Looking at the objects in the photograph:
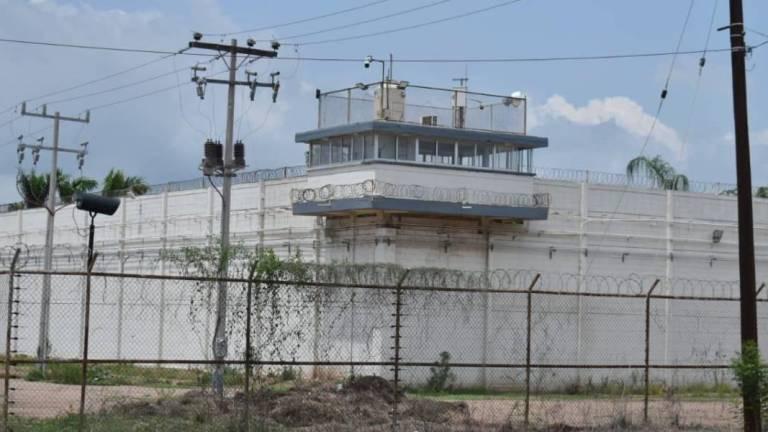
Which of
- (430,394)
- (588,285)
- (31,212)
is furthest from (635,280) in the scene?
(31,212)

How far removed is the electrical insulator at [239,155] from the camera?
34344 mm

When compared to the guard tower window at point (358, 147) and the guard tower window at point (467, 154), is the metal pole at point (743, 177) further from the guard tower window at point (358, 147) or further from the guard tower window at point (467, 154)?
the guard tower window at point (358, 147)

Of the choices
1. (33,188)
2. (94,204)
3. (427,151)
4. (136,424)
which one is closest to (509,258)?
(427,151)

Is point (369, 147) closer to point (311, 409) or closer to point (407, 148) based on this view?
point (407, 148)

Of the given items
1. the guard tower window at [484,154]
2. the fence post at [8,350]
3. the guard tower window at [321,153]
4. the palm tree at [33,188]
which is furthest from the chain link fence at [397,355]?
the palm tree at [33,188]

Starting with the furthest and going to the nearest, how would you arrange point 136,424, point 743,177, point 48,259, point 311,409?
1. point 48,259
2. point 743,177
3. point 311,409
4. point 136,424

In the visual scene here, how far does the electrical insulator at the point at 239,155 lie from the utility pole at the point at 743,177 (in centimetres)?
1497

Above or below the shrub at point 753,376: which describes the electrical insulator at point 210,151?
above

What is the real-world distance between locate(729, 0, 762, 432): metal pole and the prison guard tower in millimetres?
14484

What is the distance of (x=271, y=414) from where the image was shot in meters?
22.5

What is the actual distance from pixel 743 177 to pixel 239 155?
50.4 ft

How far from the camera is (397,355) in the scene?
21562mm

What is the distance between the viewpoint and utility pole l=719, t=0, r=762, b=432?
23.2m

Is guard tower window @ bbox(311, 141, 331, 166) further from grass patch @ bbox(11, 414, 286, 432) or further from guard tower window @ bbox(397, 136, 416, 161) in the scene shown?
grass patch @ bbox(11, 414, 286, 432)
